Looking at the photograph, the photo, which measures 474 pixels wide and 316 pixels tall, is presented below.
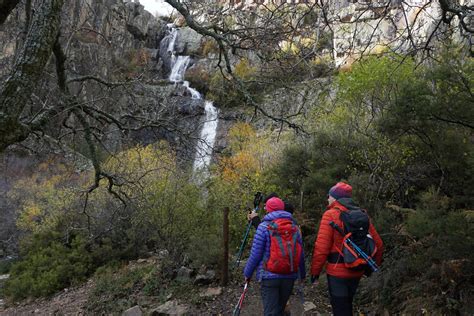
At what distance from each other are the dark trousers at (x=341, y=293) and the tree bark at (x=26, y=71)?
9.60 ft

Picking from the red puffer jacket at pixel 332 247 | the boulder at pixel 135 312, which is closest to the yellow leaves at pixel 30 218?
the boulder at pixel 135 312

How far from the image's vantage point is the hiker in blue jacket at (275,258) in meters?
3.62

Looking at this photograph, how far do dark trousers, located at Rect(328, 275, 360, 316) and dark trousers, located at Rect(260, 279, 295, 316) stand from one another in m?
0.41

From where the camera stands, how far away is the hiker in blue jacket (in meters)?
3.62

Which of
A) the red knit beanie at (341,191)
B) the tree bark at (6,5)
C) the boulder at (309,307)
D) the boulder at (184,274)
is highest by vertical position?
the tree bark at (6,5)

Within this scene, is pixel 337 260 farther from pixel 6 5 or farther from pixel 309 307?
pixel 6 5

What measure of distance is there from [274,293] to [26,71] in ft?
9.42

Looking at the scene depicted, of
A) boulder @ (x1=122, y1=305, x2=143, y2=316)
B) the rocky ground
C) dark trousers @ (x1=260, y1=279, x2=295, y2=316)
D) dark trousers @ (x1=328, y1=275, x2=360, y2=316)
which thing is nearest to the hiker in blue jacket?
dark trousers @ (x1=260, y1=279, x2=295, y2=316)

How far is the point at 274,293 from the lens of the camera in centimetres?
370

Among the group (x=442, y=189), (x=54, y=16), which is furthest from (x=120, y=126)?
(x=442, y=189)

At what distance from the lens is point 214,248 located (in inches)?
312

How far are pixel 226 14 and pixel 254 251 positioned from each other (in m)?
2.68

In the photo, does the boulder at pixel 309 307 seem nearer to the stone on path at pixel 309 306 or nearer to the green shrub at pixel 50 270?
the stone on path at pixel 309 306

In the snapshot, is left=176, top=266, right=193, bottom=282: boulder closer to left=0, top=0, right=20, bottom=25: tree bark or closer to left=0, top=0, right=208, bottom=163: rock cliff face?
left=0, top=0, right=208, bottom=163: rock cliff face
